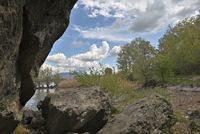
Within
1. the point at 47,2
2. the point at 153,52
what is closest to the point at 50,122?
the point at 47,2

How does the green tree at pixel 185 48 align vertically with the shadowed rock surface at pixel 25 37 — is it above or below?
above

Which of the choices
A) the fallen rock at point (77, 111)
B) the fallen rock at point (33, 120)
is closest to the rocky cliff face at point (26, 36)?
the fallen rock at point (77, 111)

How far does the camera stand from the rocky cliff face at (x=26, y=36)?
1170cm

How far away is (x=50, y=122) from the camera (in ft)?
63.4

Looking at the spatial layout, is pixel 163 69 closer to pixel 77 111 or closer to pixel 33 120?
pixel 33 120

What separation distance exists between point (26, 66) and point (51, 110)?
4.60 metres

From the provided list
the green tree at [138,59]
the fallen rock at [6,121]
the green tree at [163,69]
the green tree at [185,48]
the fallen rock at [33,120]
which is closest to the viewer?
the fallen rock at [6,121]

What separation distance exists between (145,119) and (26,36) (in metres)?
7.24

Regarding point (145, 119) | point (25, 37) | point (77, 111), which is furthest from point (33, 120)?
point (25, 37)

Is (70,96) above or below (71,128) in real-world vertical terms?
above

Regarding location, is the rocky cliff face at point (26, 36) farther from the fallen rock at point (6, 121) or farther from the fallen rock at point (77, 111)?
the fallen rock at point (77, 111)

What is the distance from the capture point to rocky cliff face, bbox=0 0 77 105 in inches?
461

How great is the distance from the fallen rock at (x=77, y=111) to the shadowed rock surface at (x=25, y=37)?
247 centimetres

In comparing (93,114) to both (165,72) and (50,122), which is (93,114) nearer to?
(50,122)
